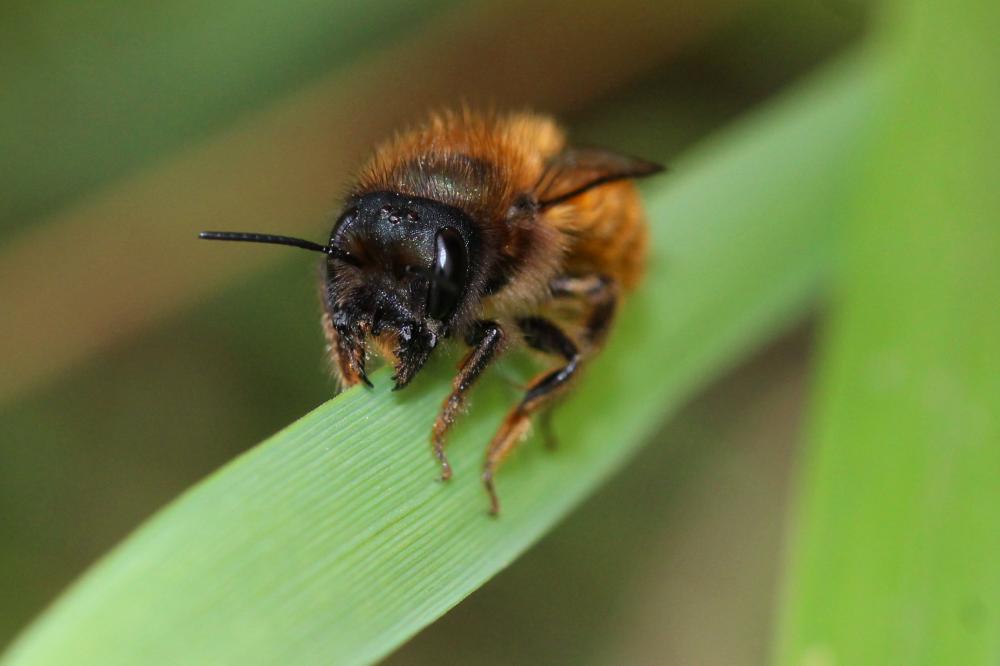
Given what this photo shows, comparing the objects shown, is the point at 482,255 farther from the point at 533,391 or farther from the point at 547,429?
the point at 547,429

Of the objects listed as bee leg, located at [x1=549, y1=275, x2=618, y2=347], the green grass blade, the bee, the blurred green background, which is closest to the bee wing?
the bee

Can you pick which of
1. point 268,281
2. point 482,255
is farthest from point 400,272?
point 268,281

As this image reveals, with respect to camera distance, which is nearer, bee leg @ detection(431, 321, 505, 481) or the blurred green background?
bee leg @ detection(431, 321, 505, 481)

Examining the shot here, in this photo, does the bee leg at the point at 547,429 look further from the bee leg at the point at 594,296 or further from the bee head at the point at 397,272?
the bee head at the point at 397,272

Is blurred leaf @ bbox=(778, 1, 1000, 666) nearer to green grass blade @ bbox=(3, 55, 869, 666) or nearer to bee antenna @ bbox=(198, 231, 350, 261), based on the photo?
green grass blade @ bbox=(3, 55, 869, 666)

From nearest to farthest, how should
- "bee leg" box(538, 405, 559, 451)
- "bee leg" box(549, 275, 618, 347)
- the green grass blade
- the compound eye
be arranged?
the green grass blade, the compound eye, "bee leg" box(538, 405, 559, 451), "bee leg" box(549, 275, 618, 347)

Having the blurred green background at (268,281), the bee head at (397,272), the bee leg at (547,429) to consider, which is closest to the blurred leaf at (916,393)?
the blurred green background at (268,281)
